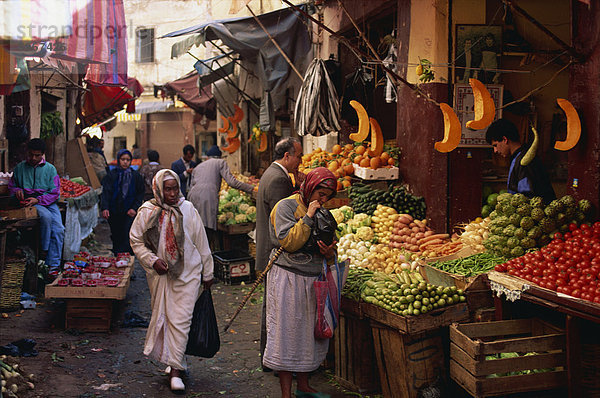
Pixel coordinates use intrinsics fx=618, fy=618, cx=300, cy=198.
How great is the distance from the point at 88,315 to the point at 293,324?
350 cm

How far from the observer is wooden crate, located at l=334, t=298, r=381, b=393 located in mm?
5426

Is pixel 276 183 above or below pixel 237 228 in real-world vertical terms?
above

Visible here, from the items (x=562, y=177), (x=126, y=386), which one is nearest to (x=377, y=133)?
(x=562, y=177)

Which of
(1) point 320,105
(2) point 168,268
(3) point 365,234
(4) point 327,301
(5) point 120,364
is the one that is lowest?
Answer: (5) point 120,364

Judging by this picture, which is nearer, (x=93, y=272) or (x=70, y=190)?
(x=93, y=272)

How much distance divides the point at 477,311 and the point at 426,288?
0.56 m

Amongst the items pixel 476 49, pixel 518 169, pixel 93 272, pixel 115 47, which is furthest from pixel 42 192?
pixel 518 169

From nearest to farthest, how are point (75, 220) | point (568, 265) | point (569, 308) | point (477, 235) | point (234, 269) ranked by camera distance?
point (569, 308)
point (568, 265)
point (477, 235)
point (234, 269)
point (75, 220)

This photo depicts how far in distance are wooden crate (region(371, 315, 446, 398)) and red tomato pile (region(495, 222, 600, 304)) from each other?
0.86 meters

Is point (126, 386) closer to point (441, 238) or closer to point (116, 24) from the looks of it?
point (441, 238)

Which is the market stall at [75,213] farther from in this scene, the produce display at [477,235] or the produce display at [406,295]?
the produce display at [477,235]

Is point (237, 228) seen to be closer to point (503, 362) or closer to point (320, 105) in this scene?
point (320, 105)

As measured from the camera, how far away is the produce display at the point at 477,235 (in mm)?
6160

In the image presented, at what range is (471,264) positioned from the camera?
5.64 m
